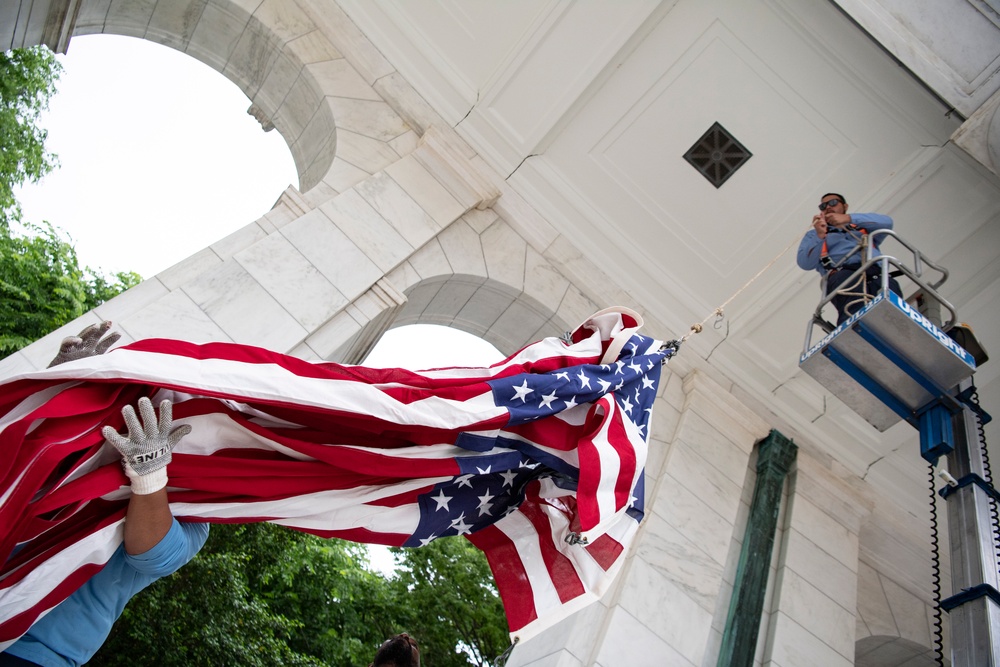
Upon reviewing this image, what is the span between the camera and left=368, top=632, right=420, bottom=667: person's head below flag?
365 centimetres

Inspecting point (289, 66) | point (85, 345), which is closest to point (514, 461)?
point (85, 345)

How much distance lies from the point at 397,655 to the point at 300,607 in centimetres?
948

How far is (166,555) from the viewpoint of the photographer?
3281 millimetres

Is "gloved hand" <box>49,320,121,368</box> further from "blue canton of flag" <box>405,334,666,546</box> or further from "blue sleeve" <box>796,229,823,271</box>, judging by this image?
"blue sleeve" <box>796,229,823,271</box>

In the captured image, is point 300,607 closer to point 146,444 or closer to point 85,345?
point 85,345

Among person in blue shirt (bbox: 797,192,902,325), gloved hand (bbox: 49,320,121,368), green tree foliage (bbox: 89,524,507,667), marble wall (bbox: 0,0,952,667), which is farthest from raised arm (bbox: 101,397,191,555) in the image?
green tree foliage (bbox: 89,524,507,667)

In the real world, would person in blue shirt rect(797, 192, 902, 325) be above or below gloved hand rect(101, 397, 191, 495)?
above

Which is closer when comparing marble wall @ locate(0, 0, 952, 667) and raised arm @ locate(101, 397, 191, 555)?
raised arm @ locate(101, 397, 191, 555)

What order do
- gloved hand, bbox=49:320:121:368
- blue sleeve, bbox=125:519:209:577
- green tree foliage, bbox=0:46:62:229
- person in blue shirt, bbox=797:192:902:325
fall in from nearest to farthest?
blue sleeve, bbox=125:519:209:577 < gloved hand, bbox=49:320:121:368 < person in blue shirt, bbox=797:192:902:325 < green tree foliage, bbox=0:46:62:229

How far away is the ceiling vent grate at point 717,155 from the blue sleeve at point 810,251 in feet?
5.25

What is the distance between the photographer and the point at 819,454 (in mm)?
8039

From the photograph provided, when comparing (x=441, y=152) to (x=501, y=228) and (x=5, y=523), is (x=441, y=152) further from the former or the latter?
(x=5, y=523)

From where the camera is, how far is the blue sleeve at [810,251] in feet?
20.1

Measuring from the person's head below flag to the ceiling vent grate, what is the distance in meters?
5.47
